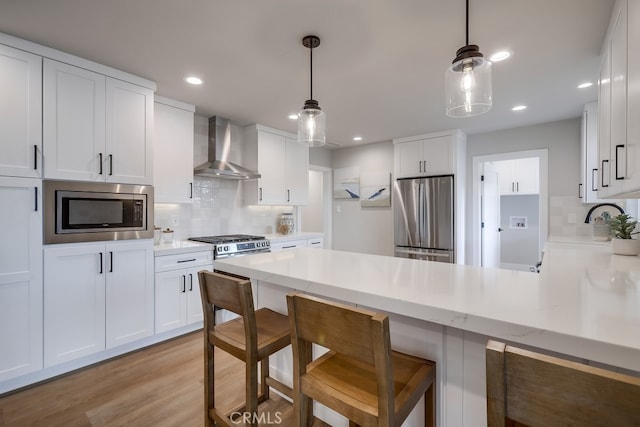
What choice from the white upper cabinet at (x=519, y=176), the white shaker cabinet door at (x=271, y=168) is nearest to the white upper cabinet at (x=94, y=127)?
the white shaker cabinet door at (x=271, y=168)

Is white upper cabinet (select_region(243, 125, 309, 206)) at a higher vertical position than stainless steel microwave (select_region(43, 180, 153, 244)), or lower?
higher

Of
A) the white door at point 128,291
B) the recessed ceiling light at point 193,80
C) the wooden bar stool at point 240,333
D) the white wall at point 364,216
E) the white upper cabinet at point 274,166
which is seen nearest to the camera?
the wooden bar stool at point 240,333

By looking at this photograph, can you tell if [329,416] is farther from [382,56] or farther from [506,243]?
[506,243]

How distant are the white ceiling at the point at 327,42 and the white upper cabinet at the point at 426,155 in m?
1.11

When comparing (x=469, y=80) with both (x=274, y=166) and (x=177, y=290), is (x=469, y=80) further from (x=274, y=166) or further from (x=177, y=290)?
(x=274, y=166)

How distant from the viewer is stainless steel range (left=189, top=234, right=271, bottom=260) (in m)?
3.11

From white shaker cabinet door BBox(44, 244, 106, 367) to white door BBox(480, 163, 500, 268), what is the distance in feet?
15.4

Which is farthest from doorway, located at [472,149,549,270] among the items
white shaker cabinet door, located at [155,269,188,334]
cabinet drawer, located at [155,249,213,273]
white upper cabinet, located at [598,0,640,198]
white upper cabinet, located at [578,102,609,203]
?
white shaker cabinet door, located at [155,269,188,334]

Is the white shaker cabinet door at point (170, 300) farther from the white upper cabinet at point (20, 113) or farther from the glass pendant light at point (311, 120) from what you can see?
the glass pendant light at point (311, 120)

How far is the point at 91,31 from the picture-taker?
1914mm

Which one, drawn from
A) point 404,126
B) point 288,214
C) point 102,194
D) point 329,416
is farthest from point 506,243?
point 102,194

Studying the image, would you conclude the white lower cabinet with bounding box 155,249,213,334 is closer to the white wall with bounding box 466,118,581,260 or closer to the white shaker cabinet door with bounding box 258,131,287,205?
the white shaker cabinet door with bounding box 258,131,287,205

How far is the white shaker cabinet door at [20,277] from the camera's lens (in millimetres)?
1938

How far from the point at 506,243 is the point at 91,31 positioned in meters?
6.84
